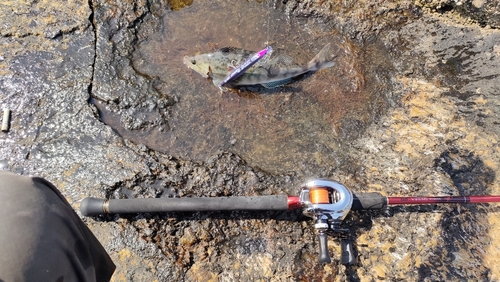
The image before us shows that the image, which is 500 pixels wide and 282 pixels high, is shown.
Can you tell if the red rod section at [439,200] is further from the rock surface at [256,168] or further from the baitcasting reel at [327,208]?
the baitcasting reel at [327,208]

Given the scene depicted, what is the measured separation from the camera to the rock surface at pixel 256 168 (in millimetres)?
2455

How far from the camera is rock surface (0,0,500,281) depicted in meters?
2.46

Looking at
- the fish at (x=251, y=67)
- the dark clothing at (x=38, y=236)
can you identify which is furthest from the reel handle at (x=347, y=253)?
the fish at (x=251, y=67)

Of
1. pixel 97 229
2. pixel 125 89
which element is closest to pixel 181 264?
pixel 97 229

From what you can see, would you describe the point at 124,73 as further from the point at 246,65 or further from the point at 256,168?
the point at 256,168

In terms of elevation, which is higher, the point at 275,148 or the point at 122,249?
the point at 275,148

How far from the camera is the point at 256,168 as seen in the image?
114 inches

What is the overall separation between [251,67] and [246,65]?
17 centimetres

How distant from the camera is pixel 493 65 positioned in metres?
3.35

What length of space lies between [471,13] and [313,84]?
6.11 feet

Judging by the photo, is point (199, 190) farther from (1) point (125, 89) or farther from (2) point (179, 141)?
(1) point (125, 89)

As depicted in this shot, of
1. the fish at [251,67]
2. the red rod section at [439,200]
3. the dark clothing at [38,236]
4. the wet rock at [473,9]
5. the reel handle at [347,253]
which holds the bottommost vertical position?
the reel handle at [347,253]

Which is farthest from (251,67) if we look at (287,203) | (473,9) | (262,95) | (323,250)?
(473,9)

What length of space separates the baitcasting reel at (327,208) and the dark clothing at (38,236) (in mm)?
1315
